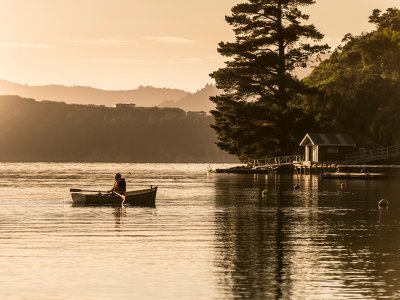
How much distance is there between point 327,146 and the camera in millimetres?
147125

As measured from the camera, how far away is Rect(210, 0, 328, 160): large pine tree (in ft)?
486

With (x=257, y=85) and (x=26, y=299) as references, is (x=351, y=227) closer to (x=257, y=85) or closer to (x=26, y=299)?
(x=26, y=299)

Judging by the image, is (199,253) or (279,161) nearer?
(199,253)

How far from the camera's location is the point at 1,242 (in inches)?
1608

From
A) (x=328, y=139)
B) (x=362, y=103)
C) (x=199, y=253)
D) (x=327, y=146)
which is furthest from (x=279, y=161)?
(x=199, y=253)

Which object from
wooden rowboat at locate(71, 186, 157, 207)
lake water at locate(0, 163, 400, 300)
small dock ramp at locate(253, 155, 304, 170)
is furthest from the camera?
Result: small dock ramp at locate(253, 155, 304, 170)

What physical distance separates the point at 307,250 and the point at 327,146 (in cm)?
10986

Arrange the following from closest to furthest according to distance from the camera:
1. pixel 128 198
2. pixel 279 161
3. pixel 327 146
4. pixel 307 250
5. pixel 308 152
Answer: pixel 307 250, pixel 128 198, pixel 327 146, pixel 279 161, pixel 308 152

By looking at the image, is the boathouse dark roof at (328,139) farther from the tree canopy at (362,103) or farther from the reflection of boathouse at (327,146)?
the tree canopy at (362,103)

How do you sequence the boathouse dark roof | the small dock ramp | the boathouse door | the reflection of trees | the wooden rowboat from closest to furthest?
the reflection of trees
the wooden rowboat
the boathouse dark roof
the small dock ramp
the boathouse door

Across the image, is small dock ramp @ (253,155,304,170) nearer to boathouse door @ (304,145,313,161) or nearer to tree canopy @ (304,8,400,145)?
boathouse door @ (304,145,313,161)

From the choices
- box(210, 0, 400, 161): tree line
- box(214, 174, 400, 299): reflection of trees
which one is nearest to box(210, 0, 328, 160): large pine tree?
box(210, 0, 400, 161): tree line

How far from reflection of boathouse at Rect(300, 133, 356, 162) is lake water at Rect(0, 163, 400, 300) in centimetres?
8059

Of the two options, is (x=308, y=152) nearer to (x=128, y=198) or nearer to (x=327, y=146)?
(x=327, y=146)
